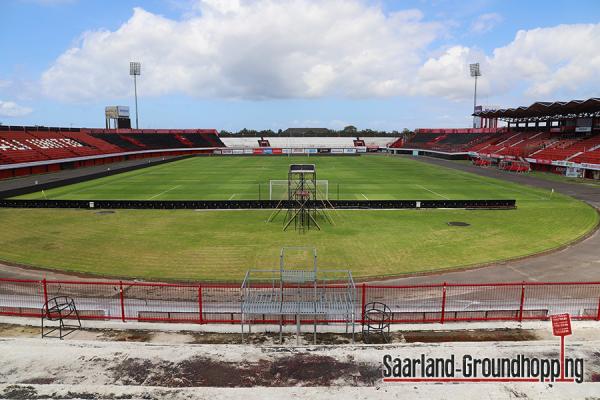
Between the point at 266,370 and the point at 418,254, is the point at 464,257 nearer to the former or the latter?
the point at 418,254

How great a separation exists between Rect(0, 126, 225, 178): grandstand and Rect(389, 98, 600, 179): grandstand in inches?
2936

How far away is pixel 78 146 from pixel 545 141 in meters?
91.9

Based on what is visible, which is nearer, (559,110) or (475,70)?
(559,110)

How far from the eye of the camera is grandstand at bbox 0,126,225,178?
62.1 m

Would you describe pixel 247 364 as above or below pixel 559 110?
below

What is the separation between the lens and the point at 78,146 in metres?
80.4

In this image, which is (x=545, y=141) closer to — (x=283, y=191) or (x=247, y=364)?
(x=283, y=191)

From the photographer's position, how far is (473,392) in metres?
9.26

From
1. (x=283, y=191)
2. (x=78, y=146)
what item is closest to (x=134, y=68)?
(x=78, y=146)

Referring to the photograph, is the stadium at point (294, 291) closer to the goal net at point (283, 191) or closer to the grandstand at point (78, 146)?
the goal net at point (283, 191)

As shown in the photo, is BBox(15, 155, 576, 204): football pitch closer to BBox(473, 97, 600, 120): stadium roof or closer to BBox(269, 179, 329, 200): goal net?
BBox(269, 179, 329, 200): goal net

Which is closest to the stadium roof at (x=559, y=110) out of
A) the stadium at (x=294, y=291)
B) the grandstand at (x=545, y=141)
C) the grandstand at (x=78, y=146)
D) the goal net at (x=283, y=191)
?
the grandstand at (x=545, y=141)

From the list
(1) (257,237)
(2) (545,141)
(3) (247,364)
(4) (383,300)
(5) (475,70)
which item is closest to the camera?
(3) (247,364)

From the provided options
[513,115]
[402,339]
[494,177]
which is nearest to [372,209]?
[402,339]
